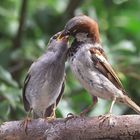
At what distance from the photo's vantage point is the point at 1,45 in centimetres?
661

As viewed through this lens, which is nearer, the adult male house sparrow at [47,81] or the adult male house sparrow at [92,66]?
the adult male house sparrow at [92,66]

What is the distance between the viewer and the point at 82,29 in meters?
4.11

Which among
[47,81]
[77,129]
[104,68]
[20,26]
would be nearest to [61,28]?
[20,26]

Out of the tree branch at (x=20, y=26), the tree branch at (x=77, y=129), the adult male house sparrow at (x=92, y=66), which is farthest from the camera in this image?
the tree branch at (x=20, y=26)

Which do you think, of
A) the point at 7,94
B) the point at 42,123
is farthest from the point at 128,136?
the point at 7,94

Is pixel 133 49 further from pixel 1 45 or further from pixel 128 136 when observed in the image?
pixel 128 136

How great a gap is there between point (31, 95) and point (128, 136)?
1036 mm

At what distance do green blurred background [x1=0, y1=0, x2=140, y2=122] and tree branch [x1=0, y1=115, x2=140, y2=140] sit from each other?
1.16 m

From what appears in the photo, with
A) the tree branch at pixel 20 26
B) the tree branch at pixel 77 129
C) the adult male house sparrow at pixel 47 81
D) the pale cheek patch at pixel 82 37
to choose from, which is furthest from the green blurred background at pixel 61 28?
the pale cheek patch at pixel 82 37

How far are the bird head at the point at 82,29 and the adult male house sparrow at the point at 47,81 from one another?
0.27 meters

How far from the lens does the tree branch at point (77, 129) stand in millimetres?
3928

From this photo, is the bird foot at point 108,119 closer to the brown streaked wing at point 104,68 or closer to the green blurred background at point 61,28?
the brown streaked wing at point 104,68

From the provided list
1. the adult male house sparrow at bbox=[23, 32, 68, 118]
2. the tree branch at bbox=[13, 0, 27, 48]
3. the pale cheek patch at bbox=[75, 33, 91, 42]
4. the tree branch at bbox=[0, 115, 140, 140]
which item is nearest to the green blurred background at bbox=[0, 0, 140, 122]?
the tree branch at bbox=[13, 0, 27, 48]

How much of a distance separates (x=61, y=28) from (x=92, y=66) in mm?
2380
